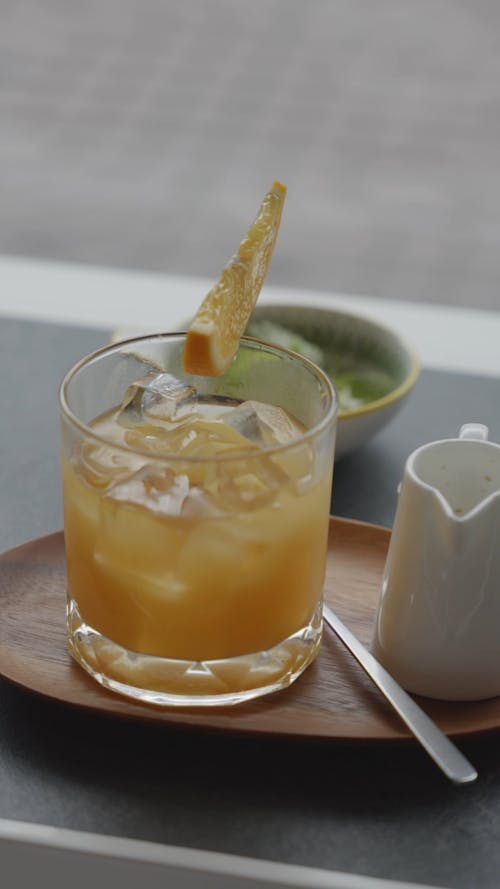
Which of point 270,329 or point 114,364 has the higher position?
point 114,364

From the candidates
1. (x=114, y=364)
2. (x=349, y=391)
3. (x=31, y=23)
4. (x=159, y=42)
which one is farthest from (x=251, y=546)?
(x=31, y=23)

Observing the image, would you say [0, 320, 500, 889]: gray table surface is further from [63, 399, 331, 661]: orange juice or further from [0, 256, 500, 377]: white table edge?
[0, 256, 500, 377]: white table edge

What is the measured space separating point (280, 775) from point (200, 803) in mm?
65

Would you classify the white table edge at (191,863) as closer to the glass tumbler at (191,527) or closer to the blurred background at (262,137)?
the glass tumbler at (191,527)

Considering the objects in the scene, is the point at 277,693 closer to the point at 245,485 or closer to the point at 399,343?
the point at 245,485

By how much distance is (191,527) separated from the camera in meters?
0.84

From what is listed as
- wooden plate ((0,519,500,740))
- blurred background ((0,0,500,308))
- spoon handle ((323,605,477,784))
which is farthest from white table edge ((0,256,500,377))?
blurred background ((0,0,500,308))

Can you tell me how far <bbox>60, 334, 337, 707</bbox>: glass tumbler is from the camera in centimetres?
84

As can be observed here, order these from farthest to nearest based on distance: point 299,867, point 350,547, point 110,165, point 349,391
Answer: point 110,165
point 349,391
point 350,547
point 299,867

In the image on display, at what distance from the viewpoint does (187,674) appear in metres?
0.89

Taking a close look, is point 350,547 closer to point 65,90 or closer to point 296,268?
point 296,268

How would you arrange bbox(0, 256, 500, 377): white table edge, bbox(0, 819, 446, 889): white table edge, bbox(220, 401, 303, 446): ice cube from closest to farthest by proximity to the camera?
bbox(0, 819, 446, 889): white table edge, bbox(220, 401, 303, 446): ice cube, bbox(0, 256, 500, 377): white table edge

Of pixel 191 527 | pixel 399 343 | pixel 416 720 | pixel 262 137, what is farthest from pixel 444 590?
pixel 262 137

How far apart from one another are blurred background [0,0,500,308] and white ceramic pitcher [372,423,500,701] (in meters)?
2.79
